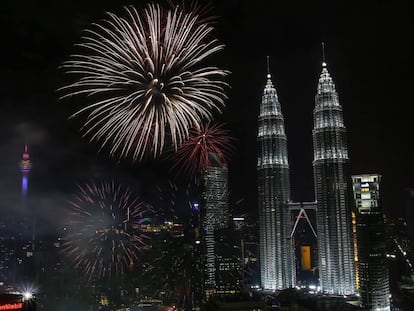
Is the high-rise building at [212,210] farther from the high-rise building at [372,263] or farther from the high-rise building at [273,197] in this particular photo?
the high-rise building at [372,263]

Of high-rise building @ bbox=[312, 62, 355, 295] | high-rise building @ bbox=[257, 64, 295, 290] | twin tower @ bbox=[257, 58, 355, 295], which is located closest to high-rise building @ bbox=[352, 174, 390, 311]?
high-rise building @ bbox=[312, 62, 355, 295]

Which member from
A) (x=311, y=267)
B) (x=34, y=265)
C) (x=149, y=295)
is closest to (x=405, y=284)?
(x=311, y=267)

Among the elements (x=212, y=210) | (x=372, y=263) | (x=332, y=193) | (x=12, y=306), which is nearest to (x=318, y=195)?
(x=332, y=193)

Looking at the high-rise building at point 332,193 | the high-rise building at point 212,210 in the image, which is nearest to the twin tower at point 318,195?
the high-rise building at point 332,193

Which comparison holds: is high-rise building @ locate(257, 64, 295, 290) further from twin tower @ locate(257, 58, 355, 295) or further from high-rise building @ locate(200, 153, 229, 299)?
high-rise building @ locate(200, 153, 229, 299)

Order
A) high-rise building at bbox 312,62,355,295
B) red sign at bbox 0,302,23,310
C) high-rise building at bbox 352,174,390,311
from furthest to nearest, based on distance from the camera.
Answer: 1. high-rise building at bbox 312,62,355,295
2. high-rise building at bbox 352,174,390,311
3. red sign at bbox 0,302,23,310

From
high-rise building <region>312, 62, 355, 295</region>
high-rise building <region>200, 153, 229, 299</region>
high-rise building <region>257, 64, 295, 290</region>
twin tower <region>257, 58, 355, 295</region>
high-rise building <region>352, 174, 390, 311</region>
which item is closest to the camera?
high-rise building <region>352, 174, 390, 311</region>
